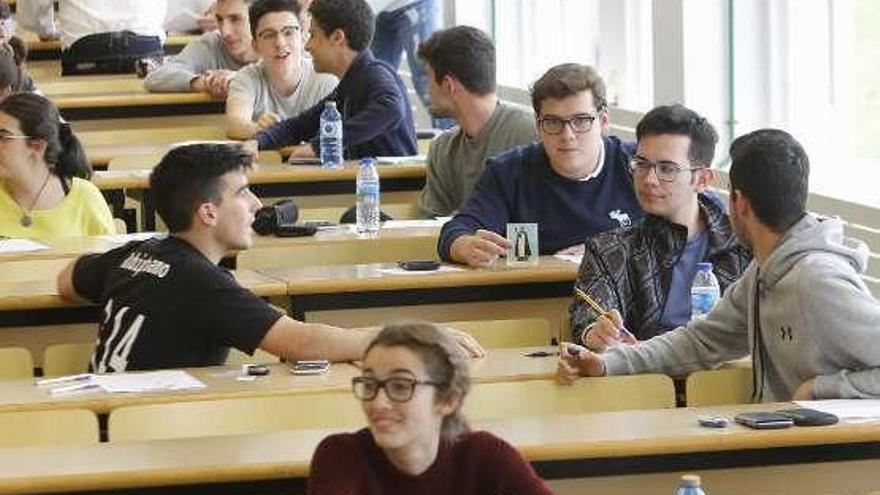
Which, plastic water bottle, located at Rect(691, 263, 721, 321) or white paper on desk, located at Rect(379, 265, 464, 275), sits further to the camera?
white paper on desk, located at Rect(379, 265, 464, 275)

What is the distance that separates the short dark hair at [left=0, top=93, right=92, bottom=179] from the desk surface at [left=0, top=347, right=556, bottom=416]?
2.22m

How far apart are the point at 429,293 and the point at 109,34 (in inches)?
242

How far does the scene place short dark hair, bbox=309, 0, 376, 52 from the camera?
9.70 m

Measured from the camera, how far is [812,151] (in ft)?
26.9

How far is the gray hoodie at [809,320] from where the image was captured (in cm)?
492

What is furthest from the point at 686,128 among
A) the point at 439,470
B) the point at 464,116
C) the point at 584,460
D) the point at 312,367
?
the point at 464,116

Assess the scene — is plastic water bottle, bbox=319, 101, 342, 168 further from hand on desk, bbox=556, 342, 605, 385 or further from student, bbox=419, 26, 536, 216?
hand on desk, bbox=556, 342, 605, 385

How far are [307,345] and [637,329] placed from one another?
3.51 ft

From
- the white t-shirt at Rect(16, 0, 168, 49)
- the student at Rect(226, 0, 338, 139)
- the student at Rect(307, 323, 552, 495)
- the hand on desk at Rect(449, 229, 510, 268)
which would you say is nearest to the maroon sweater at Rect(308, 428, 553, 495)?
the student at Rect(307, 323, 552, 495)

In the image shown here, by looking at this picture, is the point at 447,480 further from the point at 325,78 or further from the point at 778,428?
the point at 325,78

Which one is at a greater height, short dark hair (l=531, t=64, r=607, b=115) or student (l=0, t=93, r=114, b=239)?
short dark hair (l=531, t=64, r=607, b=115)

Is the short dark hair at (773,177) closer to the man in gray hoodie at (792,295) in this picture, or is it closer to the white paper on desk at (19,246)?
the man in gray hoodie at (792,295)

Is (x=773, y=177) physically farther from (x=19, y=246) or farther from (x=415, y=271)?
(x=19, y=246)

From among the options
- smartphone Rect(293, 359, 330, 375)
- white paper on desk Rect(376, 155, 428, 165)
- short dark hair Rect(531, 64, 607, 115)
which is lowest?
smartphone Rect(293, 359, 330, 375)
